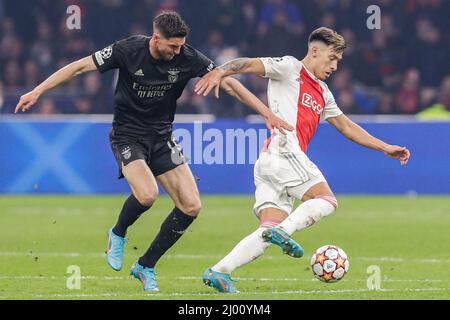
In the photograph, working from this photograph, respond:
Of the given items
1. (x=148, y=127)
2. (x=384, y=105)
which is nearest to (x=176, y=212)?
(x=148, y=127)

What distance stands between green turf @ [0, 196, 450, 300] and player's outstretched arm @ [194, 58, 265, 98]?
1.46 m

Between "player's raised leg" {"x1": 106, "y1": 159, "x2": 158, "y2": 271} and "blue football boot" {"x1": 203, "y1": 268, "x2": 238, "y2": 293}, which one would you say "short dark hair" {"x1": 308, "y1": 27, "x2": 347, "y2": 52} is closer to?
"player's raised leg" {"x1": 106, "y1": 159, "x2": 158, "y2": 271}

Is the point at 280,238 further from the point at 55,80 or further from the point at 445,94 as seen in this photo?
the point at 445,94

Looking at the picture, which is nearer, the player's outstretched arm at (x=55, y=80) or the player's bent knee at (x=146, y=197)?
the player's outstretched arm at (x=55, y=80)

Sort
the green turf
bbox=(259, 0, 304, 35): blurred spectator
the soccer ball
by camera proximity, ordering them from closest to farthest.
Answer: the soccer ball → the green turf → bbox=(259, 0, 304, 35): blurred spectator

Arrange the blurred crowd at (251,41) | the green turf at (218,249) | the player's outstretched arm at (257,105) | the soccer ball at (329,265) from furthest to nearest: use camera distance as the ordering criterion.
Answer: the blurred crowd at (251,41)
the green turf at (218,249)
the soccer ball at (329,265)
the player's outstretched arm at (257,105)

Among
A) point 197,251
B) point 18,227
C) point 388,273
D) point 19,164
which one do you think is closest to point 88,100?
point 19,164

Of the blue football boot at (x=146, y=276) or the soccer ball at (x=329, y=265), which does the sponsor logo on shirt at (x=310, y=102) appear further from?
the blue football boot at (x=146, y=276)

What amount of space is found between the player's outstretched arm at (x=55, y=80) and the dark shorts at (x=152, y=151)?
647mm

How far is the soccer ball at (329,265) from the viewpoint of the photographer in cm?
841

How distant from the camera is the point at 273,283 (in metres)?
9.22

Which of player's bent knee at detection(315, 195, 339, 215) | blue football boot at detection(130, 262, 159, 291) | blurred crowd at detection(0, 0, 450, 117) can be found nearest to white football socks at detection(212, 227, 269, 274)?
player's bent knee at detection(315, 195, 339, 215)

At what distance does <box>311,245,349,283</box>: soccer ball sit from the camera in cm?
841

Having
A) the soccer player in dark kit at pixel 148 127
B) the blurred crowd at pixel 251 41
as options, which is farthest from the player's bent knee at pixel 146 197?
the blurred crowd at pixel 251 41
